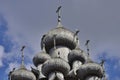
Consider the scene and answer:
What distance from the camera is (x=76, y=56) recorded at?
34.1 metres

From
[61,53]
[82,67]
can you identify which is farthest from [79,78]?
[61,53]

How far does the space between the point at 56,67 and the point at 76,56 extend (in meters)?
3.02

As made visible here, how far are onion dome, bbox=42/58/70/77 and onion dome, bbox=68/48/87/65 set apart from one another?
213 cm

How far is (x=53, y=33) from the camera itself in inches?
Answer: 1425

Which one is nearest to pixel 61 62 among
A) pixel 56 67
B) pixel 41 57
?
pixel 56 67

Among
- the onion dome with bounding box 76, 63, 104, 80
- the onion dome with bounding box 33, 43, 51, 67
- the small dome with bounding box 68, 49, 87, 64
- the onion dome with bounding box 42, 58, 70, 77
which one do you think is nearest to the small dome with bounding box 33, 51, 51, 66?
the onion dome with bounding box 33, 43, 51, 67

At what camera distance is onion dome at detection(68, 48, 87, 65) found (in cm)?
3400

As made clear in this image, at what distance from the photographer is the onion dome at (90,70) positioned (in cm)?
3161

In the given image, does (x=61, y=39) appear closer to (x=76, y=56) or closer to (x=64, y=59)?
(x=64, y=59)

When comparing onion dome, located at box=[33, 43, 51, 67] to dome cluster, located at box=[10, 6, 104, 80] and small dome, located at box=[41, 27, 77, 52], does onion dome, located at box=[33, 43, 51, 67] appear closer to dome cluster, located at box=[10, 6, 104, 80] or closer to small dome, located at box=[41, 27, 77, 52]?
dome cluster, located at box=[10, 6, 104, 80]

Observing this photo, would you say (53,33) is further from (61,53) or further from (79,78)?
(79,78)

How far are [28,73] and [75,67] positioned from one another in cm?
391

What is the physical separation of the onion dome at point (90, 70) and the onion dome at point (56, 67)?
3.50 ft

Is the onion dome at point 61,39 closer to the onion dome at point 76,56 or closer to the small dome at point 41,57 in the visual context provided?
the small dome at point 41,57
